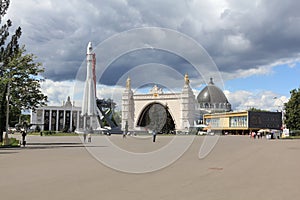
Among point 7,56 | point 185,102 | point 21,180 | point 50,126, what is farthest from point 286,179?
point 50,126

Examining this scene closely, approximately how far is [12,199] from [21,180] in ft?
10.1

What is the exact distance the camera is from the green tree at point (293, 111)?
73.4 meters

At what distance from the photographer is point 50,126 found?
141 m

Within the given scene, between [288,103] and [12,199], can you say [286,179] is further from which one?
[288,103]

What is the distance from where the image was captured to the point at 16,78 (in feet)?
103

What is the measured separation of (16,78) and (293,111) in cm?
5951

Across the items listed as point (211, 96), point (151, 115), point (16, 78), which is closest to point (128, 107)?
point (151, 115)

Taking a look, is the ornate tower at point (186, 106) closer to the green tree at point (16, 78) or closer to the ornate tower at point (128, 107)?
the ornate tower at point (128, 107)

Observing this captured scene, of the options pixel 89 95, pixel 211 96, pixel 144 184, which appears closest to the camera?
pixel 144 184

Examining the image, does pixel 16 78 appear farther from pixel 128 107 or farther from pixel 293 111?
pixel 128 107

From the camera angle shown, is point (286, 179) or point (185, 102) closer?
point (286, 179)

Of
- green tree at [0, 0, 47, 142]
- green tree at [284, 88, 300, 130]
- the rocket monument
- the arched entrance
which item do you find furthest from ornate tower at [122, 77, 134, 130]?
green tree at [0, 0, 47, 142]

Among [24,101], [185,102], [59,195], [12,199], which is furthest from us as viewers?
[185,102]

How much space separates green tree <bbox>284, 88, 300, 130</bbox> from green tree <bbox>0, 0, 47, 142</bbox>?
5656 centimetres
